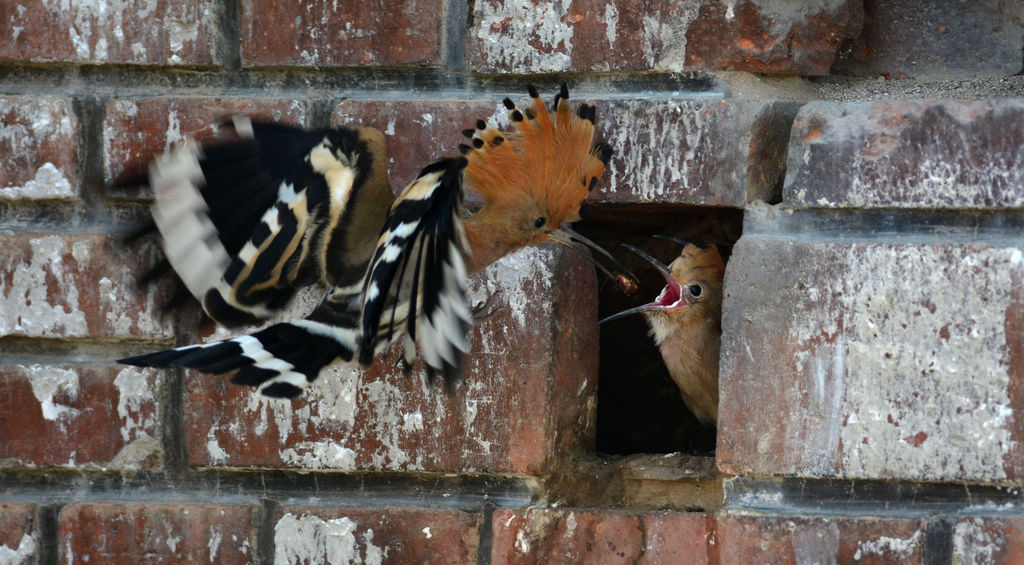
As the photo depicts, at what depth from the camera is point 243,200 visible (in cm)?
130

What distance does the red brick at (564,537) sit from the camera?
48.6 inches

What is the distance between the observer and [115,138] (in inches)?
50.9

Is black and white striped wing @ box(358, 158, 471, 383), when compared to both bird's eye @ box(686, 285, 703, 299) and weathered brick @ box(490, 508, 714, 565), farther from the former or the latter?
bird's eye @ box(686, 285, 703, 299)

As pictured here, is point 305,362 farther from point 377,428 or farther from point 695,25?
point 695,25

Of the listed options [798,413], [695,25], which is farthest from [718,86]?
[798,413]

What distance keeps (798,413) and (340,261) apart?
0.57 metres

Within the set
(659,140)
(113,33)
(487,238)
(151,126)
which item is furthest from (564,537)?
(113,33)

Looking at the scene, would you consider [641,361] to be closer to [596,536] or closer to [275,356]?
[596,536]

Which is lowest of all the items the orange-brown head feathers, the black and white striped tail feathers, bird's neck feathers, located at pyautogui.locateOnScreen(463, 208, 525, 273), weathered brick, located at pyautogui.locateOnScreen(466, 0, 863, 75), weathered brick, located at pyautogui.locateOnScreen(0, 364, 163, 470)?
weathered brick, located at pyautogui.locateOnScreen(0, 364, 163, 470)

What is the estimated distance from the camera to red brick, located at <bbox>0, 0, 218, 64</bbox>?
4.24ft

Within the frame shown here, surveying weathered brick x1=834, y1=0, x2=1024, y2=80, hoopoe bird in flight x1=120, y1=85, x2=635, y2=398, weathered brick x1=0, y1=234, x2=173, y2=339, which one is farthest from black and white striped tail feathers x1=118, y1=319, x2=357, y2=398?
weathered brick x1=834, y1=0, x2=1024, y2=80

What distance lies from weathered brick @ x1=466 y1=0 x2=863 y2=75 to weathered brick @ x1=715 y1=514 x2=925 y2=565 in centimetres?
50

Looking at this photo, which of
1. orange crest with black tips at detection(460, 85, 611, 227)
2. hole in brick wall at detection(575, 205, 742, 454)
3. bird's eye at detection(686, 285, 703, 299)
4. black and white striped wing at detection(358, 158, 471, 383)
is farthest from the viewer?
bird's eye at detection(686, 285, 703, 299)

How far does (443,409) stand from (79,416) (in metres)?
0.43
